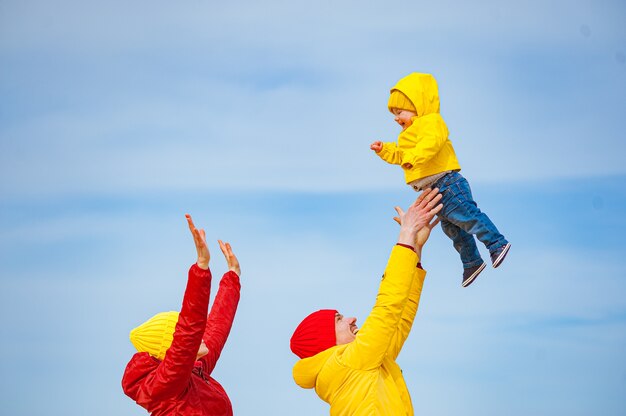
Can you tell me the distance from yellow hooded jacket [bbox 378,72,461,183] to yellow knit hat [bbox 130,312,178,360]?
208 cm

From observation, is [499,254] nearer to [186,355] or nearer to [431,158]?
[431,158]

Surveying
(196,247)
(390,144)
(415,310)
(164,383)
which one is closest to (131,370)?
(164,383)

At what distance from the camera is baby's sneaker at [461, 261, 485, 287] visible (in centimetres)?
730

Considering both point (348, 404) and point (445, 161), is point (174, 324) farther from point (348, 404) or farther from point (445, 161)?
point (445, 161)

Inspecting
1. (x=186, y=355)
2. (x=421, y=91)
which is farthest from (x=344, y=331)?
(x=421, y=91)

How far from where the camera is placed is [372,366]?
6.16m

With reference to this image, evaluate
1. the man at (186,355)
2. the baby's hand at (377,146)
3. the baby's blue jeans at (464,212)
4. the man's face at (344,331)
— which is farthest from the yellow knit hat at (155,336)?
the baby's blue jeans at (464,212)

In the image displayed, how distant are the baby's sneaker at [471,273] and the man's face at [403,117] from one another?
1.26 m

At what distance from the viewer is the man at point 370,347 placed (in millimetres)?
6039

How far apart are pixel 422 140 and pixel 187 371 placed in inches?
94.7

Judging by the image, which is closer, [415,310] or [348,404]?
[348,404]

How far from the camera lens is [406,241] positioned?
6.20m

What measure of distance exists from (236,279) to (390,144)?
5.87ft

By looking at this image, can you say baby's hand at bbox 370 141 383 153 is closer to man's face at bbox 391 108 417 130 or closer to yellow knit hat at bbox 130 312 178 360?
man's face at bbox 391 108 417 130
